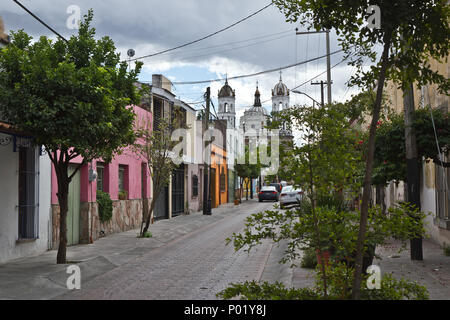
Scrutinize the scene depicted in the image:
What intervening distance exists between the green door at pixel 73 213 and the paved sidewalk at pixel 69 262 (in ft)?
1.66

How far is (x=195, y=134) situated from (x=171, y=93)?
5687 millimetres

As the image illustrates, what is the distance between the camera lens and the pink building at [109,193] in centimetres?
1446

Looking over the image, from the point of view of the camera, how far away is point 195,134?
1182 inches

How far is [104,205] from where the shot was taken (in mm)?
16156

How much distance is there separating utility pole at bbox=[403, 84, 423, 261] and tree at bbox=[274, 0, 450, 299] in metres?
5.46

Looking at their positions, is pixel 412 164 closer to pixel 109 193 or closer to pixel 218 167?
pixel 109 193

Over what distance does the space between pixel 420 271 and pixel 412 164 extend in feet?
7.76

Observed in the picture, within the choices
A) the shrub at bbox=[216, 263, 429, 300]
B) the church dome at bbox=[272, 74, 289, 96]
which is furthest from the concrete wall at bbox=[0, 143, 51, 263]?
the church dome at bbox=[272, 74, 289, 96]

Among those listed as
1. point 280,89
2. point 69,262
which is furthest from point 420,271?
point 280,89

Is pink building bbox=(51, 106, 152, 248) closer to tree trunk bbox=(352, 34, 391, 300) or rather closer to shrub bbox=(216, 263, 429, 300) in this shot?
shrub bbox=(216, 263, 429, 300)

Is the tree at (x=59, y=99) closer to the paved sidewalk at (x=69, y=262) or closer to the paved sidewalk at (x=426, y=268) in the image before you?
the paved sidewalk at (x=69, y=262)

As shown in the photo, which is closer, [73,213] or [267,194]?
[73,213]

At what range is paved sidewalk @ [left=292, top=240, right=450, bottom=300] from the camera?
25.6ft
